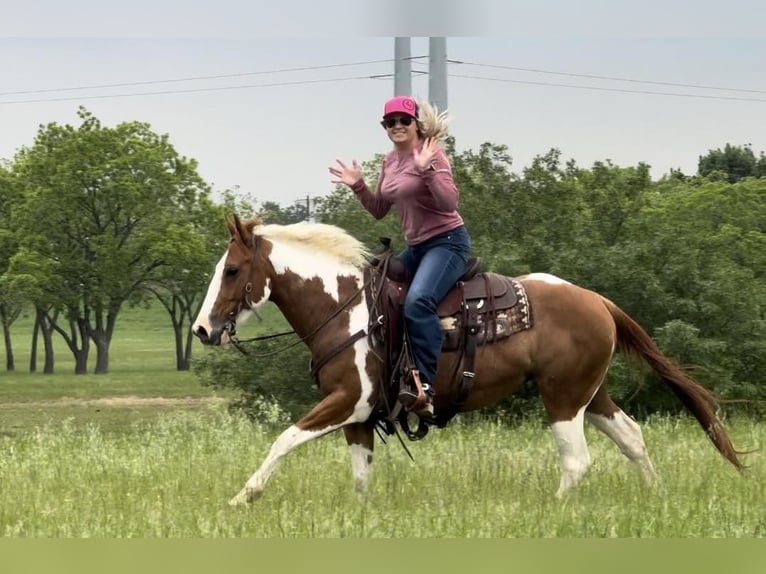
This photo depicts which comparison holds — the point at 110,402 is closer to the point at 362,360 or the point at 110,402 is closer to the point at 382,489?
A: the point at 382,489

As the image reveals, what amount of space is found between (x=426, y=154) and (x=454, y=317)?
1.25 meters

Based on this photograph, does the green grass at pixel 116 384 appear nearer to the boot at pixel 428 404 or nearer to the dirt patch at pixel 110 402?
the dirt patch at pixel 110 402

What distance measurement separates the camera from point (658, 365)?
820cm

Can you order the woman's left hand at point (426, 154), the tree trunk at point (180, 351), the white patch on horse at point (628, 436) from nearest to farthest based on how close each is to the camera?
the woman's left hand at point (426, 154)
the white patch on horse at point (628, 436)
the tree trunk at point (180, 351)

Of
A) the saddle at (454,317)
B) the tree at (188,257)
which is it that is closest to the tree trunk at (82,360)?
the tree at (188,257)

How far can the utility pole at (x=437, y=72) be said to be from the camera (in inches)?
537

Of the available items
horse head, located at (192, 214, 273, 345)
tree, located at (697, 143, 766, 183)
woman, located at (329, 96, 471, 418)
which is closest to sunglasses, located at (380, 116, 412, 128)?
woman, located at (329, 96, 471, 418)

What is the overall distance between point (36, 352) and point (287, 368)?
116ft

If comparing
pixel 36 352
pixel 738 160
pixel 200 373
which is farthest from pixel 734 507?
pixel 36 352

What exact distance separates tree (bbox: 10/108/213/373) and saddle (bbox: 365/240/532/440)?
1306 inches

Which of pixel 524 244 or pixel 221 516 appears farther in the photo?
pixel 524 244

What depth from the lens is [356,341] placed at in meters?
7.09

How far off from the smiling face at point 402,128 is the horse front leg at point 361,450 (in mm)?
1944

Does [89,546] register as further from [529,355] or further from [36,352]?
[36,352]
